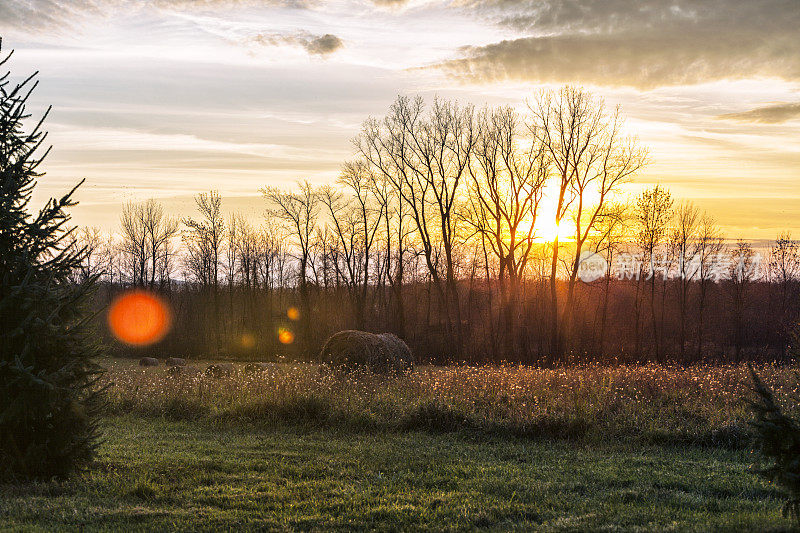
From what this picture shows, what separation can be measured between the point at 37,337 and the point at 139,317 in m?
48.8

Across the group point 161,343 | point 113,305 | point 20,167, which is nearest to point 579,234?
point 161,343

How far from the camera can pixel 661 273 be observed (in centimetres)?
4606

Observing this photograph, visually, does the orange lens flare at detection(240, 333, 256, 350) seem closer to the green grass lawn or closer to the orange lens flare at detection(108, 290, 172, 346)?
the orange lens flare at detection(108, 290, 172, 346)

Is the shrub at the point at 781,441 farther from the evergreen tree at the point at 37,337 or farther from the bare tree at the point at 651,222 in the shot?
the bare tree at the point at 651,222

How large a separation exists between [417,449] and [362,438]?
147cm

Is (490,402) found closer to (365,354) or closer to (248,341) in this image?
(365,354)

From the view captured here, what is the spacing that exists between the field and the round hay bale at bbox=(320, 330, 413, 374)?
3466mm

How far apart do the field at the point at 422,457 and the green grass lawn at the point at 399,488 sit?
0.03 m

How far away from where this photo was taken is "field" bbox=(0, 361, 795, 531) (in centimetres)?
691

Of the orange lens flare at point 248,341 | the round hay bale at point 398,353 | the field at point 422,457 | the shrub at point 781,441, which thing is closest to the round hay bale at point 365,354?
the round hay bale at point 398,353

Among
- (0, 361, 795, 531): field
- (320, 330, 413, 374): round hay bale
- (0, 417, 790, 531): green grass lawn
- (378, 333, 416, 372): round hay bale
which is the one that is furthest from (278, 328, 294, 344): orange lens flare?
(0, 417, 790, 531): green grass lawn

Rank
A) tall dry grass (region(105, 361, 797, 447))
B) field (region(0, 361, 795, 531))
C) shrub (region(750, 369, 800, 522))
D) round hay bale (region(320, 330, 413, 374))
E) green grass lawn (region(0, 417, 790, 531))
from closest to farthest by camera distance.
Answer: shrub (region(750, 369, 800, 522)) → green grass lawn (region(0, 417, 790, 531)) → field (region(0, 361, 795, 531)) → tall dry grass (region(105, 361, 797, 447)) → round hay bale (region(320, 330, 413, 374))

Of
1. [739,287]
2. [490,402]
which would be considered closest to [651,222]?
[739,287]

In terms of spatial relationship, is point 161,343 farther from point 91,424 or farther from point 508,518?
point 508,518
